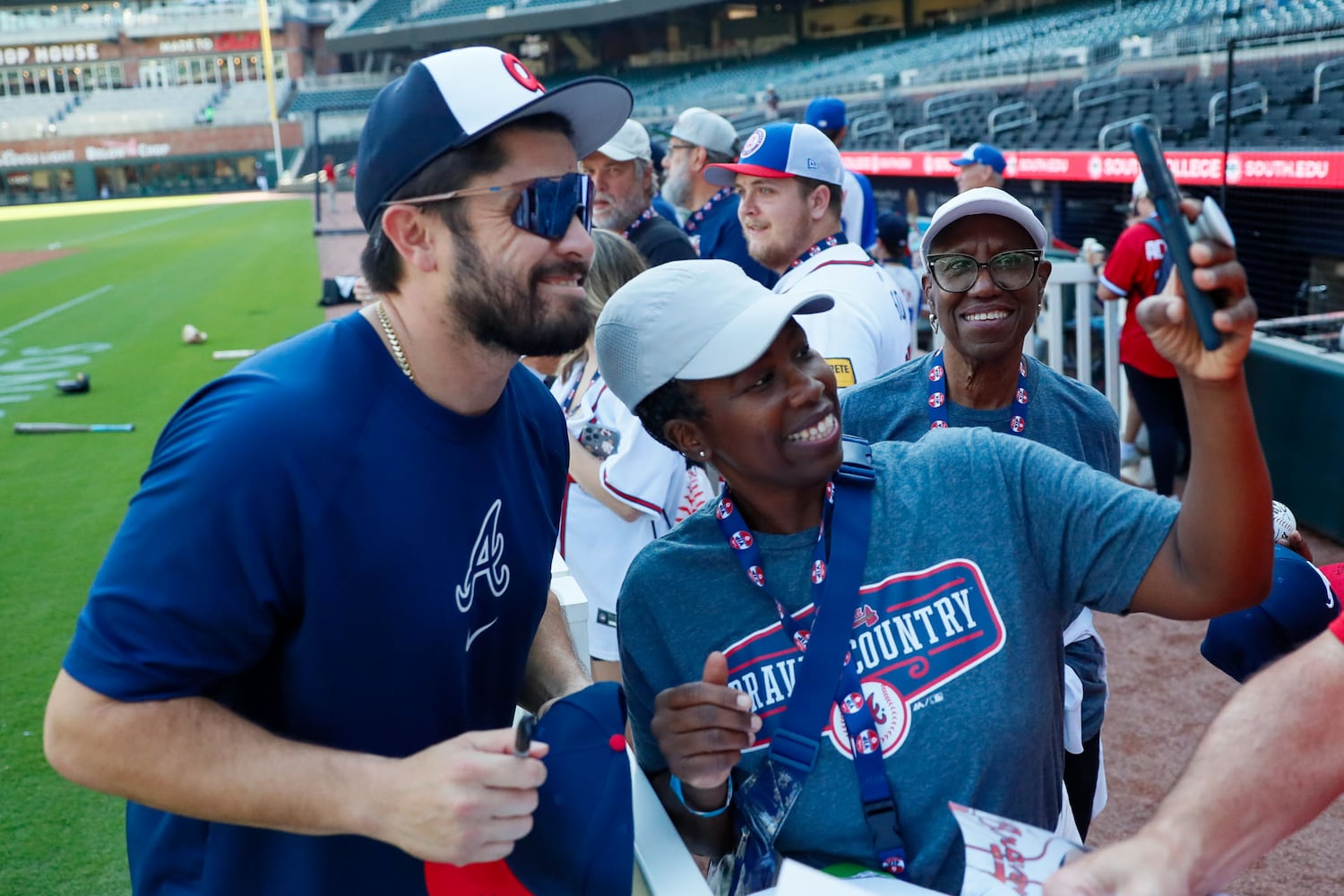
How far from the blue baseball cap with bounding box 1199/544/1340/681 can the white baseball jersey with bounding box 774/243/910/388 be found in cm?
121

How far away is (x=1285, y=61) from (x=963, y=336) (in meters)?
13.8

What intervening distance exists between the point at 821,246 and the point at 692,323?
87.8 inches

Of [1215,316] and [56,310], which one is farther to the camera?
[56,310]

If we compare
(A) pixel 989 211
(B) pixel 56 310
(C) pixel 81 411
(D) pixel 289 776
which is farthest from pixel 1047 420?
(B) pixel 56 310

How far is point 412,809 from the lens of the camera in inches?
57.9

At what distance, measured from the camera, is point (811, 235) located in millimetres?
4129

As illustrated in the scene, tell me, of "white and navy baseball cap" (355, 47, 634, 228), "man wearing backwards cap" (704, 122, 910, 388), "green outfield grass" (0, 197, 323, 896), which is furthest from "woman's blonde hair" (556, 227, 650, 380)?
"green outfield grass" (0, 197, 323, 896)

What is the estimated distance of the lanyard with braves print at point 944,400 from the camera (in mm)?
2746

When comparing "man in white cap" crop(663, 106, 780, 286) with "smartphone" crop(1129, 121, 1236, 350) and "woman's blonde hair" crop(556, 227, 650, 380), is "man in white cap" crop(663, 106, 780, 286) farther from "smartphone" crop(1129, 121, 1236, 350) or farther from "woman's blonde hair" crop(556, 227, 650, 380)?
"smartphone" crop(1129, 121, 1236, 350)

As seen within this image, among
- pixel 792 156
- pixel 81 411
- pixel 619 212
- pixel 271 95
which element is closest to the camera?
pixel 792 156

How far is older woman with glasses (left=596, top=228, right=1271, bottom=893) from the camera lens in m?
1.68

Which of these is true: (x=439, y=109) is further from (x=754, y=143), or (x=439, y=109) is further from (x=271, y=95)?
(x=271, y=95)

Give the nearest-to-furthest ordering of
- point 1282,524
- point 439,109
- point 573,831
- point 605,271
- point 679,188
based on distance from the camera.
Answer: point 573,831 < point 439,109 < point 1282,524 < point 605,271 < point 679,188

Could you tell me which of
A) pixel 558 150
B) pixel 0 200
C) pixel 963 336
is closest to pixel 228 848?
pixel 558 150
